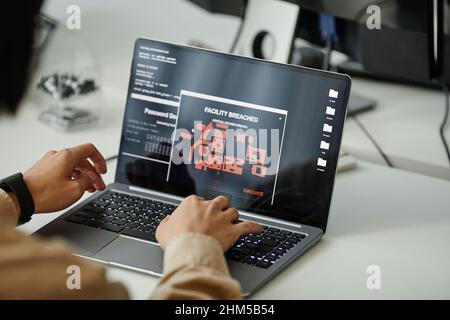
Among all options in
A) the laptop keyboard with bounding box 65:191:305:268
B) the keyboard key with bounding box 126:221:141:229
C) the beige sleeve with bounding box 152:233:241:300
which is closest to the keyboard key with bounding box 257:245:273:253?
the laptop keyboard with bounding box 65:191:305:268

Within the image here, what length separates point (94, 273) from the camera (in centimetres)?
99

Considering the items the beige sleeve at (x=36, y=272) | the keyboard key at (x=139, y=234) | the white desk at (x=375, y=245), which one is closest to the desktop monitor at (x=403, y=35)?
the white desk at (x=375, y=245)

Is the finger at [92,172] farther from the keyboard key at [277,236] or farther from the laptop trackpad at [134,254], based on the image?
the keyboard key at [277,236]

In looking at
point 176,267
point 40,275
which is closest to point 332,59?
point 176,267

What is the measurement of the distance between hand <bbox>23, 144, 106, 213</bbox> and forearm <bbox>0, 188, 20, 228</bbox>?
0.04 m

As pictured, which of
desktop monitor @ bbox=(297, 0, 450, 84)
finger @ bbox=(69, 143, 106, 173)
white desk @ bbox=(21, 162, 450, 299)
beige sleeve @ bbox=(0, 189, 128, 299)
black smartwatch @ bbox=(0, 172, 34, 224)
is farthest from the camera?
desktop monitor @ bbox=(297, 0, 450, 84)

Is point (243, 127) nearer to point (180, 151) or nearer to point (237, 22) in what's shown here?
point (180, 151)

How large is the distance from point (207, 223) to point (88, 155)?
1.03ft

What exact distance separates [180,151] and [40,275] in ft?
1.72

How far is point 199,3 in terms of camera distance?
1988 mm

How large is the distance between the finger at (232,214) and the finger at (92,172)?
0.86 ft

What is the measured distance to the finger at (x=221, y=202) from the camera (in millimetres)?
1263

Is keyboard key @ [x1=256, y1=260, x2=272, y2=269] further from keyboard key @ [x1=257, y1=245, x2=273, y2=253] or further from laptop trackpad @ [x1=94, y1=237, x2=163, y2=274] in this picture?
laptop trackpad @ [x1=94, y1=237, x2=163, y2=274]

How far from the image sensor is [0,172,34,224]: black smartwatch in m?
1.28
